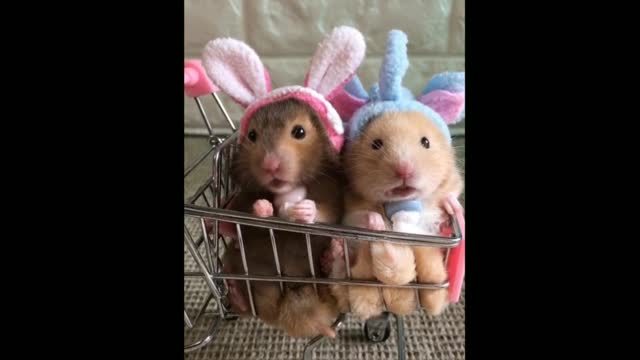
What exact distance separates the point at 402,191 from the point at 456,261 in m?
0.10

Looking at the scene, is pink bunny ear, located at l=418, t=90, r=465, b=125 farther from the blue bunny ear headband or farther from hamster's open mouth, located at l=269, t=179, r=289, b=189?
hamster's open mouth, located at l=269, t=179, r=289, b=189

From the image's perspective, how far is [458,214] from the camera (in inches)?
24.6

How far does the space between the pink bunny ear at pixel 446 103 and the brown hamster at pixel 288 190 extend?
0.53 ft

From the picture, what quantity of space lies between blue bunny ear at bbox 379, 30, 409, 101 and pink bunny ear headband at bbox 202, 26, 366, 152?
0.04 metres

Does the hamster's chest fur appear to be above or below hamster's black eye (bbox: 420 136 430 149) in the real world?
below

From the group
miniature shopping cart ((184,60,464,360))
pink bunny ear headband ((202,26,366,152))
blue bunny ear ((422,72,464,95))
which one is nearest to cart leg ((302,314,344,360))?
miniature shopping cart ((184,60,464,360))

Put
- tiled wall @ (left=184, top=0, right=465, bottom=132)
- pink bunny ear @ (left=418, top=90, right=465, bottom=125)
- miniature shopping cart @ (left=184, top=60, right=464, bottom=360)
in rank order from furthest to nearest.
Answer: tiled wall @ (left=184, top=0, right=465, bottom=132) < pink bunny ear @ (left=418, top=90, right=465, bottom=125) < miniature shopping cart @ (left=184, top=60, right=464, bottom=360)

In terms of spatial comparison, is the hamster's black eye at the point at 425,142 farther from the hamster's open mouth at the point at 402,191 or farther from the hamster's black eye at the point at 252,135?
the hamster's black eye at the point at 252,135

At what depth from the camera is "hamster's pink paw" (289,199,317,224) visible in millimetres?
580

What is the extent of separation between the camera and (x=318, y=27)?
128 cm

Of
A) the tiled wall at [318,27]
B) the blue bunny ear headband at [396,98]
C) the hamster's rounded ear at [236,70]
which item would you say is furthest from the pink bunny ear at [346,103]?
the tiled wall at [318,27]
